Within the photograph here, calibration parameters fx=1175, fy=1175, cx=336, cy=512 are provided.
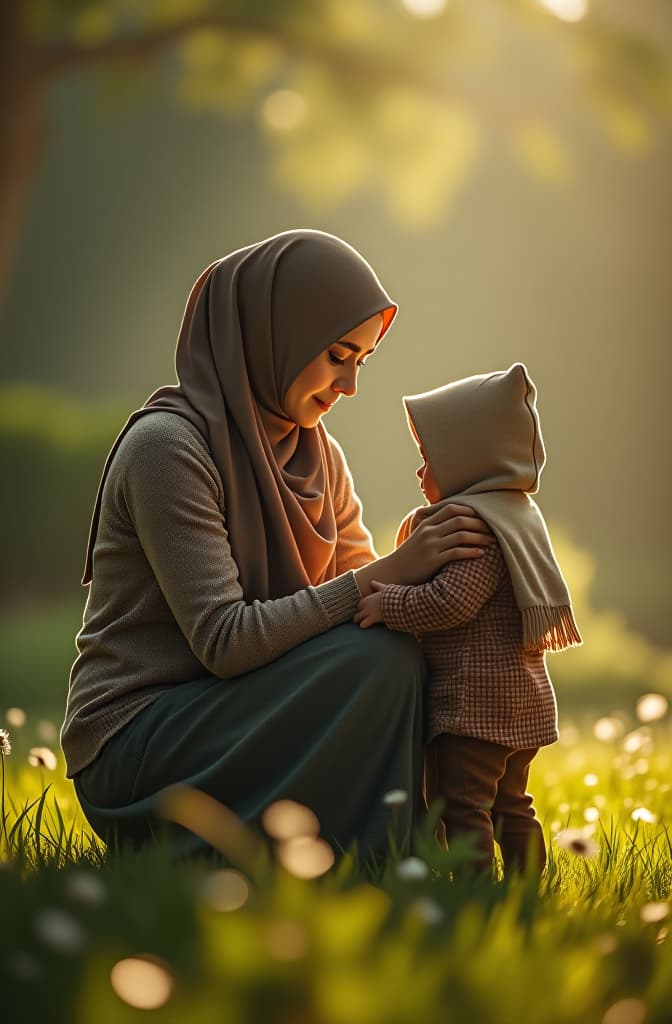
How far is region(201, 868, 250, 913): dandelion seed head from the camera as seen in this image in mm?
1424

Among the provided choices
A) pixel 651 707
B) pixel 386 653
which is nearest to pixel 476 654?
pixel 386 653

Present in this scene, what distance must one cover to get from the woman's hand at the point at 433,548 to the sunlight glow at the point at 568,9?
5652 mm

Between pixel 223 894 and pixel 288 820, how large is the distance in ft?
2.02

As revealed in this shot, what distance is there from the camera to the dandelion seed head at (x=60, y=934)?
1.39 metres

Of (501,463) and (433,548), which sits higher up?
(501,463)

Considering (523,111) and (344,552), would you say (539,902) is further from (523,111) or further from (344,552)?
(523,111)

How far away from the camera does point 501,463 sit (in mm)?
2293

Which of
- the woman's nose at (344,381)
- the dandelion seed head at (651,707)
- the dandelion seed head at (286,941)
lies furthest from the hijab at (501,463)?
the dandelion seed head at (286,941)

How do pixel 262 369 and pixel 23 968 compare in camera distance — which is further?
pixel 262 369

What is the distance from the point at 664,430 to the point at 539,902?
684cm

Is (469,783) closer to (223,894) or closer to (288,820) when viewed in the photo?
(288,820)

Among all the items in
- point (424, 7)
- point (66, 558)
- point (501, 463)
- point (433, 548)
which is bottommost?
point (66, 558)

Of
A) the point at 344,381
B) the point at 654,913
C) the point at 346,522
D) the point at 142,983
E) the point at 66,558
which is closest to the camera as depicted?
the point at 142,983

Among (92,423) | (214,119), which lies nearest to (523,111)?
(214,119)
